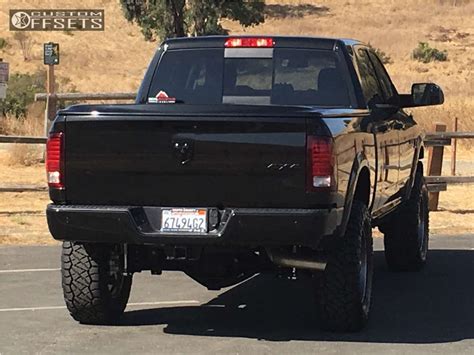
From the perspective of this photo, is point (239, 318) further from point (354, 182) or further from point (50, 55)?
point (50, 55)

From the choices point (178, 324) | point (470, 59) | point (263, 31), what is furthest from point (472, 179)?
point (263, 31)

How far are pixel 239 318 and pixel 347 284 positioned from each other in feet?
4.02

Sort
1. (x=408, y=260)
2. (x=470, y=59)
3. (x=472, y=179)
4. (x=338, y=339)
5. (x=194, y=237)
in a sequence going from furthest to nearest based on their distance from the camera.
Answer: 1. (x=470, y=59)
2. (x=472, y=179)
3. (x=408, y=260)
4. (x=338, y=339)
5. (x=194, y=237)

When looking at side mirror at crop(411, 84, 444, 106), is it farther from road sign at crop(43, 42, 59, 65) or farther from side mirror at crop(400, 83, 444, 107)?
road sign at crop(43, 42, 59, 65)

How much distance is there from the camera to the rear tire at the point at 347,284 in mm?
7449

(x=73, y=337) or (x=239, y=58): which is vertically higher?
(x=239, y=58)

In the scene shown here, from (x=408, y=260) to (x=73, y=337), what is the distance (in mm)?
3972

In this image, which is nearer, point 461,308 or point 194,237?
point 194,237

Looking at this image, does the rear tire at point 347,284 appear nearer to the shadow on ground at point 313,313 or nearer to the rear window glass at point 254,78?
the shadow on ground at point 313,313

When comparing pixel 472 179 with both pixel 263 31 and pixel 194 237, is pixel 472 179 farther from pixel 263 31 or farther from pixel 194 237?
pixel 263 31

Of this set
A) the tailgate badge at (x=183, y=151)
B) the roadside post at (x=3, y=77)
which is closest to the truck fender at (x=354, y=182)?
the tailgate badge at (x=183, y=151)

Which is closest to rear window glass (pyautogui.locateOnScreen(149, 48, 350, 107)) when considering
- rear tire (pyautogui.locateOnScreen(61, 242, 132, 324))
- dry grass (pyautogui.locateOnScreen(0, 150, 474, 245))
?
rear tire (pyautogui.locateOnScreen(61, 242, 132, 324))

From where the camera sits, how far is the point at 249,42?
8.95 meters

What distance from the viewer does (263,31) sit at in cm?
7131
